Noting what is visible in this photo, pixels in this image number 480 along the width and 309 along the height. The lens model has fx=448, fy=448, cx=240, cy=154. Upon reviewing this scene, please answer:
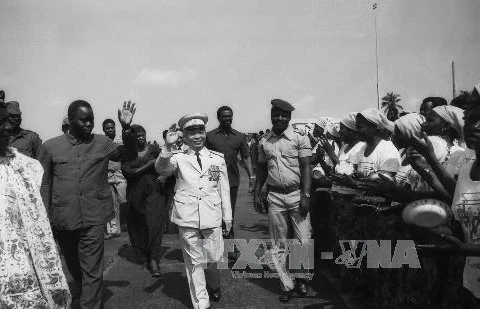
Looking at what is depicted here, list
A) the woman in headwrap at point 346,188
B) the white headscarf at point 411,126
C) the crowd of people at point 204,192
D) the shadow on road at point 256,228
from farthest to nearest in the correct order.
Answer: the shadow on road at point 256,228
the woman in headwrap at point 346,188
the crowd of people at point 204,192
the white headscarf at point 411,126

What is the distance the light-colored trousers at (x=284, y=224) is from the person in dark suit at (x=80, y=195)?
2023mm

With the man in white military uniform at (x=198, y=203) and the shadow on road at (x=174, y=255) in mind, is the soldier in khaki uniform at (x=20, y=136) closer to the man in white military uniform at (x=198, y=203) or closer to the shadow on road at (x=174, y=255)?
the man in white military uniform at (x=198, y=203)

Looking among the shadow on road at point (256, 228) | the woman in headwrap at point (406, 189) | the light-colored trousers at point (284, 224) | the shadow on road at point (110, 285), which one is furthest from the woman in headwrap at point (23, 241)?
the shadow on road at point (256, 228)

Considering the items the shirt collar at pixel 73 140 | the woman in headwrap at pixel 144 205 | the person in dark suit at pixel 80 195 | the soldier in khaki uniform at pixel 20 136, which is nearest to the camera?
the person in dark suit at pixel 80 195

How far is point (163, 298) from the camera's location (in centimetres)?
561

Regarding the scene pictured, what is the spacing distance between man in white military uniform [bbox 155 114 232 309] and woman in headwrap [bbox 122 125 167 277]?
156 centimetres

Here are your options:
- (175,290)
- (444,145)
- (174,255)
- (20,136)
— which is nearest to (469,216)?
(444,145)

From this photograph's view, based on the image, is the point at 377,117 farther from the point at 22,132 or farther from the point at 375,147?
the point at 22,132

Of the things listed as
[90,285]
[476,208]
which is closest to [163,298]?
[90,285]

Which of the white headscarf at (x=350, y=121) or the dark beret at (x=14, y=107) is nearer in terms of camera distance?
the white headscarf at (x=350, y=121)

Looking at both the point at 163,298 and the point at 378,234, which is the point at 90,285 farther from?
the point at 378,234

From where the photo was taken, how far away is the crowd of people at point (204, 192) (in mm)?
2902

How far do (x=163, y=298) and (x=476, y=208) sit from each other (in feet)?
13.6

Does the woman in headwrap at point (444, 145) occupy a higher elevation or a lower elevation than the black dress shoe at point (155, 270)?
higher
